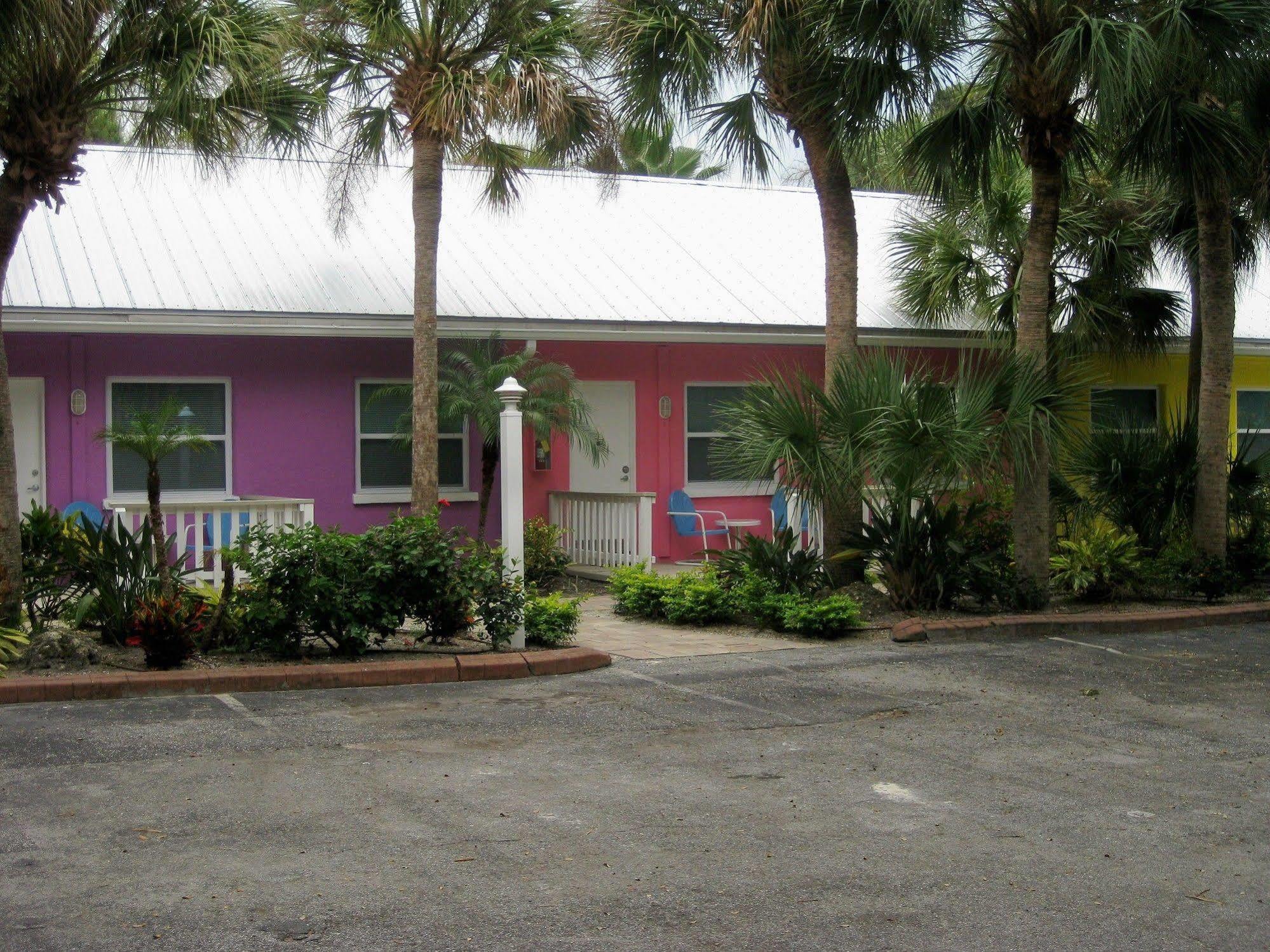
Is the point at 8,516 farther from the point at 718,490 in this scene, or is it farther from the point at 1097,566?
the point at 718,490

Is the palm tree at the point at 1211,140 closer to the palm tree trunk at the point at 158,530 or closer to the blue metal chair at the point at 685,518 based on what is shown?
the blue metal chair at the point at 685,518

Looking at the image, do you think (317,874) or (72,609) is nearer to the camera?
(317,874)

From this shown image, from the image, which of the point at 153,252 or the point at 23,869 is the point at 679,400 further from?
the point at 23,869

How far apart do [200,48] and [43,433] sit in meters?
5.45

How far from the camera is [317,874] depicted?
16.1 feet

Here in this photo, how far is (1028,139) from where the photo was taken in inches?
456

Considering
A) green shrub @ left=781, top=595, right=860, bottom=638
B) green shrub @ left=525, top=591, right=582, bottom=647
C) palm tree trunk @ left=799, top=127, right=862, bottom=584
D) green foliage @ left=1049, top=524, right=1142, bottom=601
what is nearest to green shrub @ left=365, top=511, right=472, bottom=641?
green shrub @ left=525, top=591, right=582, bottom=647

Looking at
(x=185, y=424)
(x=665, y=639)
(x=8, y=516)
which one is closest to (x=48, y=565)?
(x=8, y=516)

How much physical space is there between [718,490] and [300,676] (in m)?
8.55

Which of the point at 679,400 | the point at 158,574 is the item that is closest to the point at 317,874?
the point at 158,574

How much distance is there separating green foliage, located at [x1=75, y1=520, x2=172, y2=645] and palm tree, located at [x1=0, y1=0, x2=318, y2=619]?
47 cm

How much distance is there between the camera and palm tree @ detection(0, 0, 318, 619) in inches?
356

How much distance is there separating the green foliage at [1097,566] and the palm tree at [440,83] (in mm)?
5690

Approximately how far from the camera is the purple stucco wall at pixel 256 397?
13297 mm
